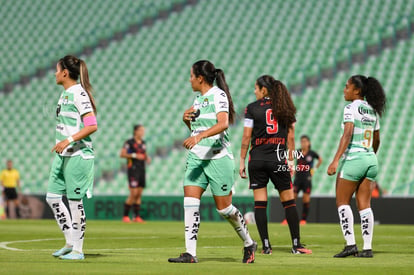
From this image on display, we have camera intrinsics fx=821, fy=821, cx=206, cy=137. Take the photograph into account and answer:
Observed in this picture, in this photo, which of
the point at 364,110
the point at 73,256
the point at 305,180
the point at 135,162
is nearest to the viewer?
the point at 73,256

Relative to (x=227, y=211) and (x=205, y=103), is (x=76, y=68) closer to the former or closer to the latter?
(x=205, y=103)

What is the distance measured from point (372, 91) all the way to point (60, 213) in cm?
375

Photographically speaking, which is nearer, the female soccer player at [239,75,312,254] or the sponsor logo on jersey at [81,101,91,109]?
the sponsor logo on jersey at [81,101,91,109]

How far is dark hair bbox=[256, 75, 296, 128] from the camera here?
952cm

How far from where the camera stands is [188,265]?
303 inches

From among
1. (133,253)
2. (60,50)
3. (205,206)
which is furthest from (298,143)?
(133,253)

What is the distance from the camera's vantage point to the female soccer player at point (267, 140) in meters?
9.58

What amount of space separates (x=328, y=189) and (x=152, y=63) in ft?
32.3

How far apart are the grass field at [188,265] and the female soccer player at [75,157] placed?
1.45ft

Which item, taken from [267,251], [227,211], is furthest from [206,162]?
[267,251]

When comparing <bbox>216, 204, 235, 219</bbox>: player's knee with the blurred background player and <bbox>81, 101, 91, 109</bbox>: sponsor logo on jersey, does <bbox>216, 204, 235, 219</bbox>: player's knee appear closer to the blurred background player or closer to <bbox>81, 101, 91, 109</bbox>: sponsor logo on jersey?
<bbox>81, 101, 91, 109</bbox>: sponsor logo on jersey

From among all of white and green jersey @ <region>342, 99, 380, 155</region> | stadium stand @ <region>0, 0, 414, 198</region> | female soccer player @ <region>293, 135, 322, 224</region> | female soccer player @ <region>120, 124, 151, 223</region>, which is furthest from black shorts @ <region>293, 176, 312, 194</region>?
white and green jersey @ <region>342, 99, 380, 155</region>

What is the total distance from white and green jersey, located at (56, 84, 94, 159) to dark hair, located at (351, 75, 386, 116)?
3085 millimetres

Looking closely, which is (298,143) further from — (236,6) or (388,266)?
(388,266)
